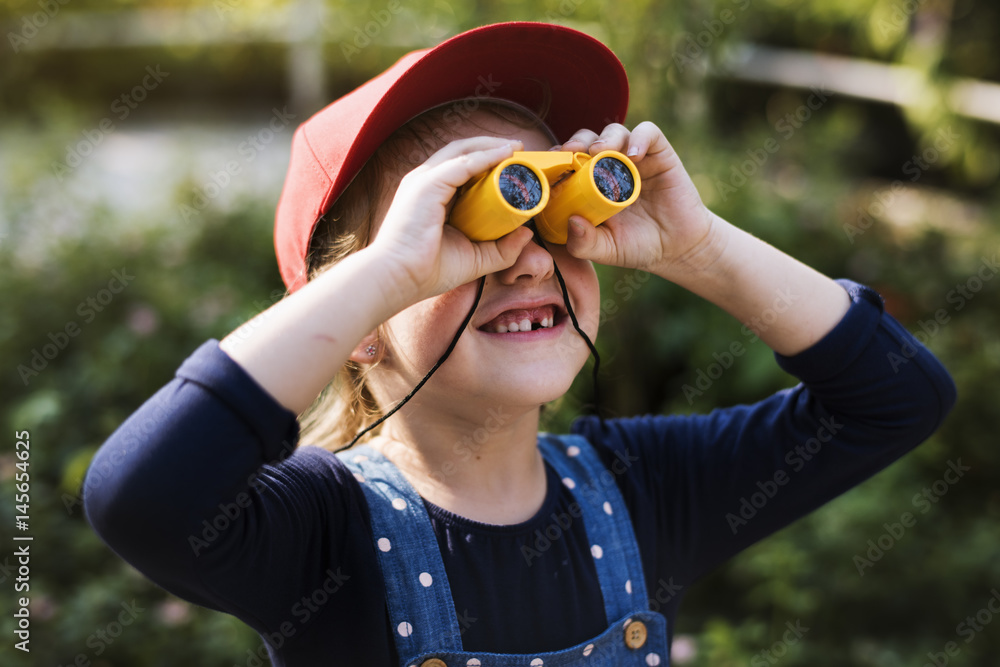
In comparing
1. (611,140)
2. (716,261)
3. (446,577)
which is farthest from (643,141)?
(446,577)

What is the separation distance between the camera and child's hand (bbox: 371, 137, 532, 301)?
1.09 metres

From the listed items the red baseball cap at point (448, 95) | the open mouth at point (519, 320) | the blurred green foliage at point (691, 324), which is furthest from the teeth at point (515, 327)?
the blurred green foliage at point (691, 324)

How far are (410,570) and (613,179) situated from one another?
26.0 inches

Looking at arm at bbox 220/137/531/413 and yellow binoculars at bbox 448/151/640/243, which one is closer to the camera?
arm at bbox 220/137/531/413

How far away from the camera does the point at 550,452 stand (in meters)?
1.56

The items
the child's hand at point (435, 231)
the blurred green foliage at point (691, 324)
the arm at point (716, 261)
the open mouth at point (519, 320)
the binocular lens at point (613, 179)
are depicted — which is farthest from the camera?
the blurred green foliage at point (691, 324)

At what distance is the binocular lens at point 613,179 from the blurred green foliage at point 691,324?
137 cm

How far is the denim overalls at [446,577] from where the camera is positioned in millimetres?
1222

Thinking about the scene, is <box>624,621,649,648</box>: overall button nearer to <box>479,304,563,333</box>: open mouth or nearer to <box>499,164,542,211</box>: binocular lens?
<box>479,304,563,333</box>: open mouth

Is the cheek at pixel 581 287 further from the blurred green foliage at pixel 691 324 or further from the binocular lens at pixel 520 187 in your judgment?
the blurred green foliage at pixel 691 324

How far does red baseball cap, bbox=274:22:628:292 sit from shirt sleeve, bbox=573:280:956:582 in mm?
593

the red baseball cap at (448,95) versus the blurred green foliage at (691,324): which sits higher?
the red baseball cap at (448,95)

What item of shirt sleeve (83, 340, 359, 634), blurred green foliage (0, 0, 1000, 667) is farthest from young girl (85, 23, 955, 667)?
blurred green foliage (0, 0, 1000, 667)

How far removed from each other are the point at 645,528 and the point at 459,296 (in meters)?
0.56
